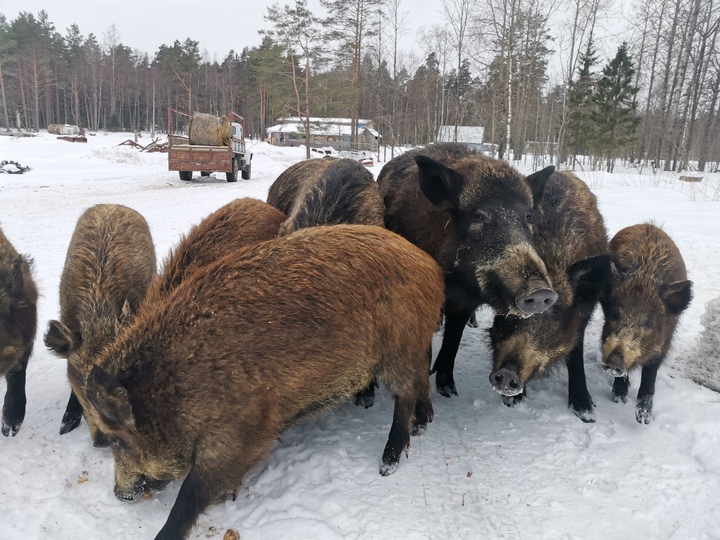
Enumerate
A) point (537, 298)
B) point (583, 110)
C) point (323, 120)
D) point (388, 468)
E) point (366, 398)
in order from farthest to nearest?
point (323, 120), point (583, 110), point (366, 398), point (388, 468), point (537, 298)

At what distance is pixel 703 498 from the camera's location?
259 cm

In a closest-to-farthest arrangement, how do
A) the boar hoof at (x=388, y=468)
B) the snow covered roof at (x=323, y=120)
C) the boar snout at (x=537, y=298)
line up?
the boar snout at (x=537, y=298)
the boar hoof at (x=388, y=468)
the snow covered roof at (x=323, y=120)

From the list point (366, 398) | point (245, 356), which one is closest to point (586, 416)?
point (366, 398)

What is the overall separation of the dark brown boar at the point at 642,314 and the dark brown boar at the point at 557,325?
0.24 m

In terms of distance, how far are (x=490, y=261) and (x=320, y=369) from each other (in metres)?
1.41

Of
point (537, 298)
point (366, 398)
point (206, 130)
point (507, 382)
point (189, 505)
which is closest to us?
point (189, 505)

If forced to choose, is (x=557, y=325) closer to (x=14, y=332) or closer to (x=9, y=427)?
(x=14, y=332)

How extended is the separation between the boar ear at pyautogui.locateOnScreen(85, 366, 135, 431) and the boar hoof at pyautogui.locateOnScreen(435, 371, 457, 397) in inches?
97.8

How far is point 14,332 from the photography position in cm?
317

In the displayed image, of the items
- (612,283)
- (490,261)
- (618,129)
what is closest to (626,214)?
(612,283)

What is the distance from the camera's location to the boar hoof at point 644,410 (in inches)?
132

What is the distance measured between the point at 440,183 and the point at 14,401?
11.3ft

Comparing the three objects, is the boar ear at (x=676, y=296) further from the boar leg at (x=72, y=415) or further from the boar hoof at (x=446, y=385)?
the boar leg at (x=72, y=415)

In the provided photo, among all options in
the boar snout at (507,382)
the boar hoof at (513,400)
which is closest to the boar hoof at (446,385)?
the boar hoof at (513,400)
